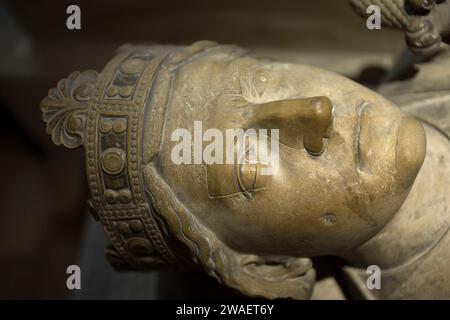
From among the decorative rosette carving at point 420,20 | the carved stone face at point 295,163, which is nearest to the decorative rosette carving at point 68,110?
the carved stone face at point 295,163

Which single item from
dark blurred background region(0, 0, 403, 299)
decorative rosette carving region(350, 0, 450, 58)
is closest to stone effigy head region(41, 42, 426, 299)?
decorative rosette carving region(350, 0, 450, 58)

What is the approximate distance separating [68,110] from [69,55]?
1501 mm

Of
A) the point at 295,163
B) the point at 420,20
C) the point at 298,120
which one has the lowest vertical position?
the point at 295,163

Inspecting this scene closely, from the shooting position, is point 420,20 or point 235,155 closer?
point 235,155

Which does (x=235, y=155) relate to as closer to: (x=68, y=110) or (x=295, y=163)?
(x=295, y=163)

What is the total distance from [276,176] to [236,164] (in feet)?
0.35

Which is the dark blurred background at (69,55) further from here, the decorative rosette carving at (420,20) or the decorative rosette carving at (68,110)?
the decorative rosette carving at (68,110)

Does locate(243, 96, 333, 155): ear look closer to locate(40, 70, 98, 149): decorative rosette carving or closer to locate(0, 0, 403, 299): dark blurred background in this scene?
locate(40, 70, 98, 149): decorative rosette carving

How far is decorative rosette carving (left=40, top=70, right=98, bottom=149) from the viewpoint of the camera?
154 cm

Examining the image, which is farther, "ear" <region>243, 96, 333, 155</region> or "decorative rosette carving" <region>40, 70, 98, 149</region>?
"decorative rosette carving" <region>40, 70, 98, 149</region>

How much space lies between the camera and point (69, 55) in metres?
2.95

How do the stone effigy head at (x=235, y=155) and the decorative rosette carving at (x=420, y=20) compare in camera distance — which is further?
the decorative rosette carving at (x=420, y=20)

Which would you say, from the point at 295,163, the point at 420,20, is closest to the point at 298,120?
the point at 295,163

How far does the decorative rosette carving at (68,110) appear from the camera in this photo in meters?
1.54
